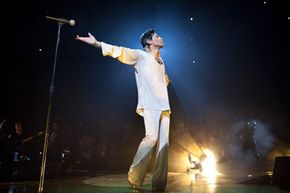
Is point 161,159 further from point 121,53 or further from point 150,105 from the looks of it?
point 121,53

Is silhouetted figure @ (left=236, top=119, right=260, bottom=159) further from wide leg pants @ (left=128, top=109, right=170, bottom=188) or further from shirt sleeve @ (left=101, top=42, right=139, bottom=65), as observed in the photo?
shirt sleeve @ (left=101, top=42, right=139, bottom=65)

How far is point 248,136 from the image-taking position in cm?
1249

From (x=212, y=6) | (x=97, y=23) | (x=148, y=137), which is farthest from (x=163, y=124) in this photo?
(x=212, y=6)

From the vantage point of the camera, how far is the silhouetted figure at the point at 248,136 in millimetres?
12320

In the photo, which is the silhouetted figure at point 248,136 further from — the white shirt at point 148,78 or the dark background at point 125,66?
the white shirt at point 148,78

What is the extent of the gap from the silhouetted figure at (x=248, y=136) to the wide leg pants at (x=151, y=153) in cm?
1011

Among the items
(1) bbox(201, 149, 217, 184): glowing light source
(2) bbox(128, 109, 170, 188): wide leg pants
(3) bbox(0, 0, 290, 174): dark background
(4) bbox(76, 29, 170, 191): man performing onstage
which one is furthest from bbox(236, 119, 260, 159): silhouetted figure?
(2) bbox(128, 109, 170, 188): wide leg pants

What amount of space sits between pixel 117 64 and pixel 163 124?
6.99 m

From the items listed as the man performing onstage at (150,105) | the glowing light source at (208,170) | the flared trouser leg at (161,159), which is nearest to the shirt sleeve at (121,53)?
the man performing onstage at (150,105)

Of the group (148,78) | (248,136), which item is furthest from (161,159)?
(248,136)

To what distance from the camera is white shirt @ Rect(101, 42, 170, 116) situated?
3309mm

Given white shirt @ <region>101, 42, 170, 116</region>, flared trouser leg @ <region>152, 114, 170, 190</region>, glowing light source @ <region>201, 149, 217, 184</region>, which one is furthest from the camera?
glowing light source @ <region>201, 149, 217, 184</region>

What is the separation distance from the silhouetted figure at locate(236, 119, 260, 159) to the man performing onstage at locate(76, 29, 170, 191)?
999cm

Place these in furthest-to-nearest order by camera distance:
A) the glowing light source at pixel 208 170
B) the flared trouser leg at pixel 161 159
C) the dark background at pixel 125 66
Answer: the dark background at pixel 125 66 → the glowing light source at pixel 208 170 → the flared trouser leg at pixel 161 159
